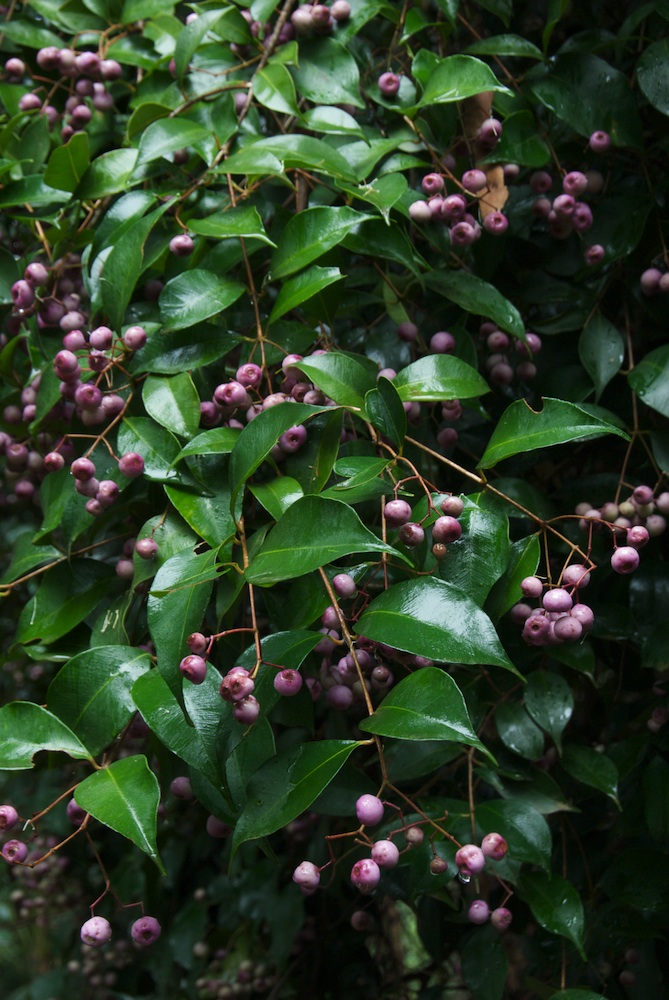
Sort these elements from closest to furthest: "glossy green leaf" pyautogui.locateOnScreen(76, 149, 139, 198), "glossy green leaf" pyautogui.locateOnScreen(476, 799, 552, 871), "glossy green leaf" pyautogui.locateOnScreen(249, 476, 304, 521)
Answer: "glossy green leaf" pyautogui.locateOnScreen(249, 476, 304, 521) < "glossy green leaf" pyautogui.locateOnScreen(476, 799, 552, 871) < "glossy green leaf" pyautogui.locateOnScreen(76, 149, 139, 198)

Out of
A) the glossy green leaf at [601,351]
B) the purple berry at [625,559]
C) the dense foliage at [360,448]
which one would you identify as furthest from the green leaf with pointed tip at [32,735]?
the glossy green leaf at [601,351]

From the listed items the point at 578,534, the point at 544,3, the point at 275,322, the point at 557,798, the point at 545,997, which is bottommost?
the point at 545,997

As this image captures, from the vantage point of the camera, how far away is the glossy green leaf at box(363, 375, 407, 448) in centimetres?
67

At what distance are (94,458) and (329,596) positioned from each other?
294 mm

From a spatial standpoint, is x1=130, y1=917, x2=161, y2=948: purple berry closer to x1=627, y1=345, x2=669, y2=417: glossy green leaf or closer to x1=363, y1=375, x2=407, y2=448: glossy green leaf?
x1=363, y1=375, x2=407, y2=448: glossy green leaf

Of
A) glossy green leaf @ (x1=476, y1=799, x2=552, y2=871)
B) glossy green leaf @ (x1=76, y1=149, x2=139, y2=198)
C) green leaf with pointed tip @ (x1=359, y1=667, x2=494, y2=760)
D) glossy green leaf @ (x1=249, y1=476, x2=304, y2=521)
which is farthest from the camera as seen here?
glossy green leaf @ (x1=76, y1=149, x2=139, y2=198)

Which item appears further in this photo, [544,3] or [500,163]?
[544,3]

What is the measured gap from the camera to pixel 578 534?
88 centimetres

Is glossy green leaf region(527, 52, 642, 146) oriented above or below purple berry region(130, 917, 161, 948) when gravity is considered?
above

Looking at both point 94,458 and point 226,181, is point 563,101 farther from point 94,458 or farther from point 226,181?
point 94,458

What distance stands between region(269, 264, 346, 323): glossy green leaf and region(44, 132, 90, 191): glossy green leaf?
27 cm

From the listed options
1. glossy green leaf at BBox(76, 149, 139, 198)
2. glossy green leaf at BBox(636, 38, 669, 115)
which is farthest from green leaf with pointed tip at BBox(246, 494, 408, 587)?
glossy green leaf at BBox(636, 38, 669, 115)

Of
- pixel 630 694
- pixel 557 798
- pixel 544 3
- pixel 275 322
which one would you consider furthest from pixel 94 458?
pixel 544 3

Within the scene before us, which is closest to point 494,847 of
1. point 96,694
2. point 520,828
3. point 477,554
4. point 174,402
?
point 520,828
